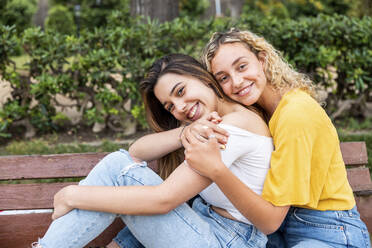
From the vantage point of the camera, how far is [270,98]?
232 cm

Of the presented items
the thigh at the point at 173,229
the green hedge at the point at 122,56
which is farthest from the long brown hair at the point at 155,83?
the green hedge at the point at 122,56

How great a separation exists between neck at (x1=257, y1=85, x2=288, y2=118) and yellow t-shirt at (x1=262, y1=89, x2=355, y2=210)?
0.53 ft

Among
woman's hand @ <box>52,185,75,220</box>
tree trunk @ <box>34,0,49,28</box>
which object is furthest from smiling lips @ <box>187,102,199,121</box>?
tree trunk @ <box>34,0,49,28</box>

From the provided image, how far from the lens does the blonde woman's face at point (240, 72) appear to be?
224 centimetres

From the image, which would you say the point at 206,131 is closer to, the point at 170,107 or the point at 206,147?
the point at 206,147

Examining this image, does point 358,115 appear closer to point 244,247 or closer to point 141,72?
point 141,72

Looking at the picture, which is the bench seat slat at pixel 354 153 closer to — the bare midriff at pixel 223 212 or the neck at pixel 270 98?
the neck at pixel 270 98

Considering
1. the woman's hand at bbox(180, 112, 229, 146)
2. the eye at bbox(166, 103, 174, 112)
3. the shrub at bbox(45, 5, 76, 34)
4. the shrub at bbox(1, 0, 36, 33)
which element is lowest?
the shrub at bbox(45, 5, 76, 34)

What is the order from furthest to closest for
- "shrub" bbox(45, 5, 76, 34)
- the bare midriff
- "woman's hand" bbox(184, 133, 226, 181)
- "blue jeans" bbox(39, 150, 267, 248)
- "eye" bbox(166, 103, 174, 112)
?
"shrub" bbox(45, 5, 76, 34) → "eye" bbox(166, 103, 174, 112) → the bare midriff → "blue jeans" bbox(39, 150, 267, 248) → "woman's hand" bbox(184, 133, 226, 181)

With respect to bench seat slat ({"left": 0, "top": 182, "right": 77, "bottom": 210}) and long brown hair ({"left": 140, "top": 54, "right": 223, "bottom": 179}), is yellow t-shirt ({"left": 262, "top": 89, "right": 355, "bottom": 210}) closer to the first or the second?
long brown hair ({"left": 140, "top": 54, "right": 223, "bottom": 179})

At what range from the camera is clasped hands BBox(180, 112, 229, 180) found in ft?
6.10

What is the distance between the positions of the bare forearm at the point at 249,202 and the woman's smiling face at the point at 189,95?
0.55 m

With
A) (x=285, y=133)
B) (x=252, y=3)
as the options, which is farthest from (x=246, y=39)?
(x=252, y=3)

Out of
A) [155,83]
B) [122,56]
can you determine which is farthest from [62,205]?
[122,56]
